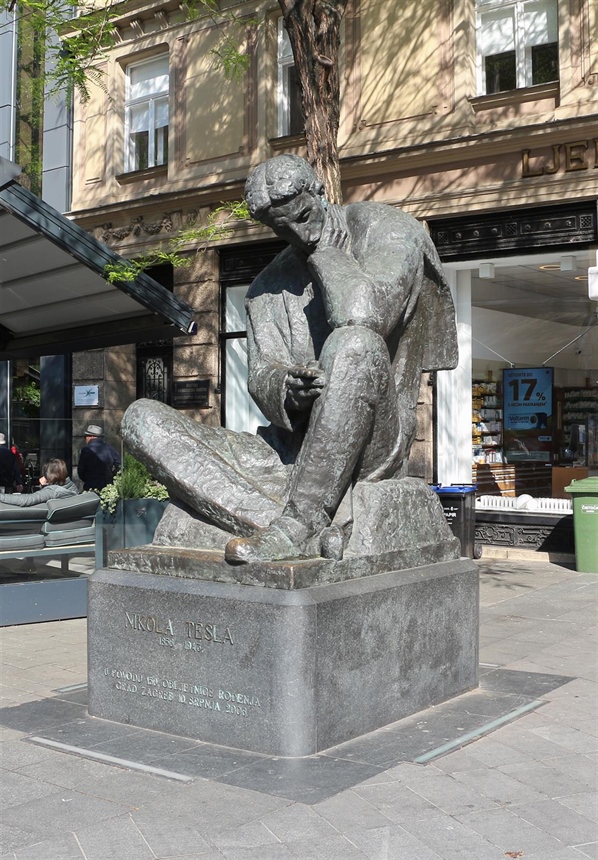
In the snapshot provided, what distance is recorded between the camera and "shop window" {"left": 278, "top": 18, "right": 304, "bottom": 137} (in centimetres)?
1459

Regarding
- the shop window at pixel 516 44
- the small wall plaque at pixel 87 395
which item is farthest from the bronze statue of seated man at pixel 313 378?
the small wall plaque at pixel 87 395

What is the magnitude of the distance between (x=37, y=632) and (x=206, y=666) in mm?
3755

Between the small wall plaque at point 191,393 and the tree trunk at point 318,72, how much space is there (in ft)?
20.6

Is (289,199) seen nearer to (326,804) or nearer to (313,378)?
(313,378)

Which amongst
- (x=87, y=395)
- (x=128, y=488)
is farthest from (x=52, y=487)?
(x=87, y=395)

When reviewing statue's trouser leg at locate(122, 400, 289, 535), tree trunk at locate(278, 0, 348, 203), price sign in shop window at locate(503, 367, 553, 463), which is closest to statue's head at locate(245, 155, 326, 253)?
statue's trouser leg at locate(122, 400, 289, 535)

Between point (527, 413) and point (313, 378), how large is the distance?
10.0 metres

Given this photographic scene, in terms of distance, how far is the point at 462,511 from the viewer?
1123 centimetres

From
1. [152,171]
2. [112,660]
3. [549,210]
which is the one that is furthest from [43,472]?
[152,171]

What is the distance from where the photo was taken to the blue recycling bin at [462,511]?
442 inches

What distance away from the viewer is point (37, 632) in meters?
7.57

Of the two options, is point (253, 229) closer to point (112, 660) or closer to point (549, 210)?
point (549, 210)

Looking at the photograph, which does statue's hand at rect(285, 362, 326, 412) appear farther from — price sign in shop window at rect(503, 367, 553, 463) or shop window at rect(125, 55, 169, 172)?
shop window at rect(125, 55, 169, 172)

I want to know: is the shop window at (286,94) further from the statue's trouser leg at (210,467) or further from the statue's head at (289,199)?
the statue's trouser leg at (210,467)
